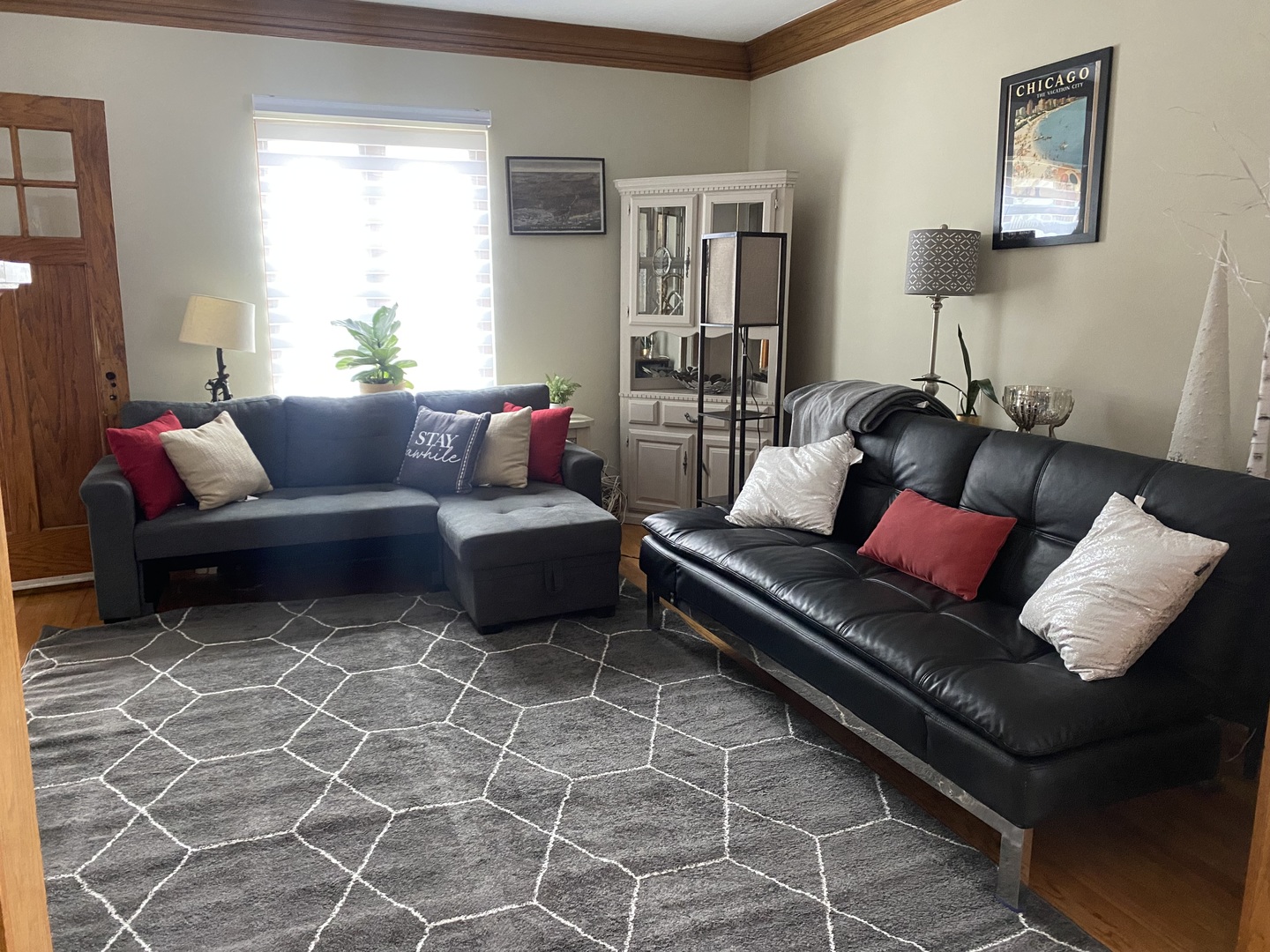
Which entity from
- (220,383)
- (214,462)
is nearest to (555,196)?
(220,383)

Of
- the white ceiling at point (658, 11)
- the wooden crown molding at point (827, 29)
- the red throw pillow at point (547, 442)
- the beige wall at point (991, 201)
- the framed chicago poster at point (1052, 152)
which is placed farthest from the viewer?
the white ceiling at point (658, 11)

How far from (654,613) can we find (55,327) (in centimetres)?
302

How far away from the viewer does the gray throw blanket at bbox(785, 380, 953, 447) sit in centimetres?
346

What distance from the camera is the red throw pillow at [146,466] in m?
3.78

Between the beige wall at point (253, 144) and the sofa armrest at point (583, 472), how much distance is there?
0.97 m

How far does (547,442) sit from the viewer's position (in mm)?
4438

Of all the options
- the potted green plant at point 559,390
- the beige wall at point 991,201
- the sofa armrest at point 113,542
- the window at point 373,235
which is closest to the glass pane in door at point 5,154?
the window at point 373,235

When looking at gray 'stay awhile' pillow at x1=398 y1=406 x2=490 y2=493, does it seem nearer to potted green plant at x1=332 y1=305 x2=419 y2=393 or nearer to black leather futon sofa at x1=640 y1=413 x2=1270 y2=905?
potted green plant at x1=332 y1=305 x2=419 y2=393

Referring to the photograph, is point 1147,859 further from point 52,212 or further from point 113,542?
point 52,212

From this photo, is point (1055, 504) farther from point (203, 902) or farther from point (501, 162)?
point (501, 162)

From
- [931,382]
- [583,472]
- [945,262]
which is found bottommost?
[583,472]

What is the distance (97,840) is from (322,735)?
673mm

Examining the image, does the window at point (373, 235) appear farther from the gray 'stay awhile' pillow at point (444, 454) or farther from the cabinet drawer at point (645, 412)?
the cabinet drawer at point (645, 412)

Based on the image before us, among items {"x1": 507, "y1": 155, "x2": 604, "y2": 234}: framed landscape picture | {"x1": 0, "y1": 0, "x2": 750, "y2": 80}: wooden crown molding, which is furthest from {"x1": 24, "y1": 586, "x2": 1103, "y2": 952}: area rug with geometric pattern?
{"x1": 0, "y1": 0, "x2": 750, "y2": 80}: wooden crown molding
